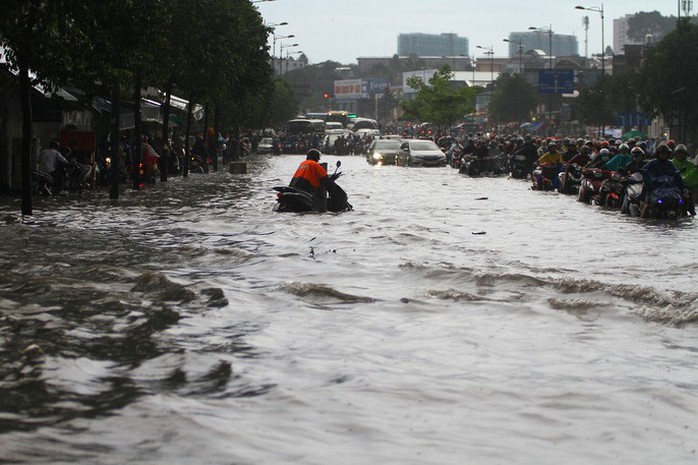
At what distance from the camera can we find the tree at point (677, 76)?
200 ft

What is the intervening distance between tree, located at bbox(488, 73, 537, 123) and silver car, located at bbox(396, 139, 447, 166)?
A: 77995 millimetres

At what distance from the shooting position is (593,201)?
28031mm

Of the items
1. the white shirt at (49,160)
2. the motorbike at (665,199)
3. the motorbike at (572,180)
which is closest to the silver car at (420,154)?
the motorbike at (572,180)

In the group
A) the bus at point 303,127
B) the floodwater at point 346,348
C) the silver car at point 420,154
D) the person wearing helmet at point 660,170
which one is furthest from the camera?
the bus at point 303,127

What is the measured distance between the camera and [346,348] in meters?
9.31

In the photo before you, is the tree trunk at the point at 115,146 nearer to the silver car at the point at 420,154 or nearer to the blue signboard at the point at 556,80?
the silver car at the point at 420,154

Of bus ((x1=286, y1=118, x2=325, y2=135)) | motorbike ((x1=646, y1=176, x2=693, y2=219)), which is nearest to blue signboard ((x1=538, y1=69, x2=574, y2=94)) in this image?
bus ((x1=286, y1=118, x2=325, y2=135))

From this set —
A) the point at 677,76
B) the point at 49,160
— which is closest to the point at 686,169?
the point at 49,160

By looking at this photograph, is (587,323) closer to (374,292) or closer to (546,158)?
(374,292)

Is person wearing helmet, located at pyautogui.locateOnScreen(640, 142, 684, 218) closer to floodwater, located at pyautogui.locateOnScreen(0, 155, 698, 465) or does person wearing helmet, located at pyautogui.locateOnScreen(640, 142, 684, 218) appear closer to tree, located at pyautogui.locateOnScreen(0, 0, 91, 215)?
floodwater, located at pyautogui.locateOnScreen(0, 155, 698, 465)

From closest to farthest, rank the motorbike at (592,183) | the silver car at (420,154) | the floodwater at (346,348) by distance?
the floodwater at (346,348) → the motorbike at (592,183) → the silver car at (420,154)

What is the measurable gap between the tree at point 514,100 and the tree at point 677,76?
70.9 metres

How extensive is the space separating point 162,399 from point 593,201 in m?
21.7

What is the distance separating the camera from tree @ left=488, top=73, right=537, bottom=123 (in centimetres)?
13362
